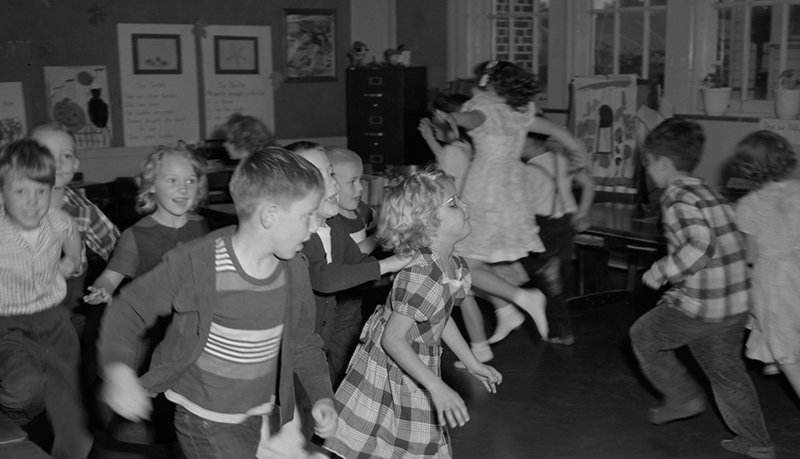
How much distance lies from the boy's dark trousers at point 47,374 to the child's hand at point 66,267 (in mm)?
168

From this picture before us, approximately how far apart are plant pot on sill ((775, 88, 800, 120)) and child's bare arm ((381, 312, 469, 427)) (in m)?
4.28

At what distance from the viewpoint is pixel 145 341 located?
351cm

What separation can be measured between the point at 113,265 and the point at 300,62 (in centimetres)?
598

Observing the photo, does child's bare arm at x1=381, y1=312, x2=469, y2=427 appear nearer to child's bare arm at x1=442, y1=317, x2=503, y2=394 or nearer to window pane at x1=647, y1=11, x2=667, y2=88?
child's bare arm at x1=442, y1=317, x2=503, y2=394

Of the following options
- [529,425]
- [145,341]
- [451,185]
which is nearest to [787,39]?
[529,425]

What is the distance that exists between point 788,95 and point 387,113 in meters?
3.61

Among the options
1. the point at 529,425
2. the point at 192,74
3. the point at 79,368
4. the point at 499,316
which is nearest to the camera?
the point at 79,368

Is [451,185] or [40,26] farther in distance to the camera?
[40,26]

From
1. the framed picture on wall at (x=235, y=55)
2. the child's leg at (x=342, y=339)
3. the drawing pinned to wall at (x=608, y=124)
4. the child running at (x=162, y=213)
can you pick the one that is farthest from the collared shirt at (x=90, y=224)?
the framed picture on wall at (x=235, y=55)

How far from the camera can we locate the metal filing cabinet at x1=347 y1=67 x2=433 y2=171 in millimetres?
8469

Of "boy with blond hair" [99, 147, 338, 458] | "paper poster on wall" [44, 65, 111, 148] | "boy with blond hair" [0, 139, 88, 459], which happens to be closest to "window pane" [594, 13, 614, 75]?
"paper poster on wall" [44, 65, 111, 148]

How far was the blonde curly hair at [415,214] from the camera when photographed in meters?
2.92

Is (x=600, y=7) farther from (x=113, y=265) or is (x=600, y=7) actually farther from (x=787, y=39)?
(x=113, y=265)

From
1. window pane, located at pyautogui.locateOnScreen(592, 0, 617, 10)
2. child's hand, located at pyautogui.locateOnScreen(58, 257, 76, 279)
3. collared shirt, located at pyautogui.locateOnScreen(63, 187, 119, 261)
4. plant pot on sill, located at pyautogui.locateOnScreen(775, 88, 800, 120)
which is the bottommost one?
child's hand, located at pyautogui.locateOnScreen(58, 257, 76, 279)
